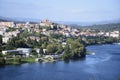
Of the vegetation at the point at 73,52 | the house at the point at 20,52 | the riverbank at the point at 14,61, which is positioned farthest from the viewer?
the vegetation at the point at 73,52

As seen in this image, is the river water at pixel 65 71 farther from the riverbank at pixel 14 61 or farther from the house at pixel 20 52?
the house at pixel 20 52

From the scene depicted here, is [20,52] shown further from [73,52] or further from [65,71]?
[65,71]

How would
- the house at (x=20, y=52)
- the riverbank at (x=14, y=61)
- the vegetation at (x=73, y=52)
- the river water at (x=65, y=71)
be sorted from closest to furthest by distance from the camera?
the river water at (x=65, y=71), the riverbank at (x=14, y=61), the house at (x=20, y=52), the vegetation at (x=73, y=52)

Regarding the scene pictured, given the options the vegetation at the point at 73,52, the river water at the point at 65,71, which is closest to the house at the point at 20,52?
the vegetation at the point at 73,52

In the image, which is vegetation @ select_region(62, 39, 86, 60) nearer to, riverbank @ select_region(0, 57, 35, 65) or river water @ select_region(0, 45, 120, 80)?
river water @ select_region(0, 45, 120, 80)

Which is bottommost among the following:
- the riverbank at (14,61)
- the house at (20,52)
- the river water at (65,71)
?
the river water at (65,71)

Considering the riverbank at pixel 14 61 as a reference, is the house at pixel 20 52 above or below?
above

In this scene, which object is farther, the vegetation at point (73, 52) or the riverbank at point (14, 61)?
the vegetation at point (73, 52)

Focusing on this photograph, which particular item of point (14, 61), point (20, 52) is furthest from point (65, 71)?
point (20, 52)

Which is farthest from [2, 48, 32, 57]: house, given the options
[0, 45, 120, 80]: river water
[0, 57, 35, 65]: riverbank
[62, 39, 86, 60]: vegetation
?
[0, 45, 120, 80]: river water

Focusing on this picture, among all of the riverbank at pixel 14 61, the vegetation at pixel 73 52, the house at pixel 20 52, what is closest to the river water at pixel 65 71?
the riverbank at pixel 14 61
